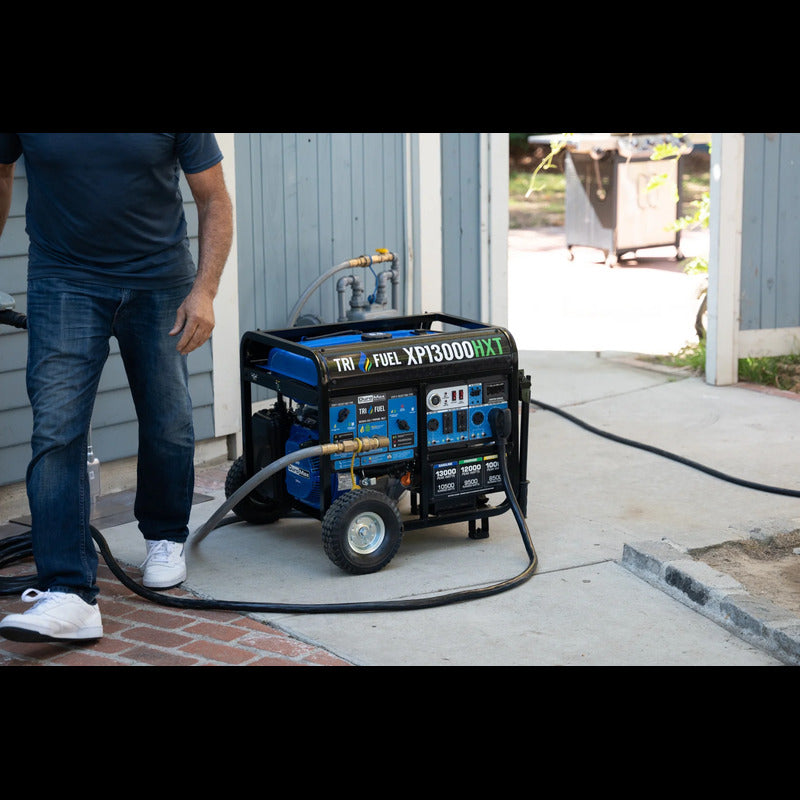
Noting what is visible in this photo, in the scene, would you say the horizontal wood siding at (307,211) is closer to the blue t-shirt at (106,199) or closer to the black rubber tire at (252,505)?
the black rubber tire at (252,505)

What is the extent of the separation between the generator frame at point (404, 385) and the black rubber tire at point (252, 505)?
9 centimetres

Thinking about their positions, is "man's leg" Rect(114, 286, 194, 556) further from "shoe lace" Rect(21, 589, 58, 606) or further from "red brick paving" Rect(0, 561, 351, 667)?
"shoe lace" Rect(21, 589, 58, 606)

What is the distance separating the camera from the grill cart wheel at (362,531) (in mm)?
3812

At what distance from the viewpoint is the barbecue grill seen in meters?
10.4

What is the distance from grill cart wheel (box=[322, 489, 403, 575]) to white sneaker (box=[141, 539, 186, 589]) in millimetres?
465

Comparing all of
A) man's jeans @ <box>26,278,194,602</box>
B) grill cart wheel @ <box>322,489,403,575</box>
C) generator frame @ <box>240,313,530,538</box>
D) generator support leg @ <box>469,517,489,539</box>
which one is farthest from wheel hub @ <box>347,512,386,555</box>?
man's jeans @ <box>26,278,194,602</box>

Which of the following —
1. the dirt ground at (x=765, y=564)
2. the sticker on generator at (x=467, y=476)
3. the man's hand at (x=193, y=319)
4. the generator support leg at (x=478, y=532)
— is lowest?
the dirt ground at (x=765, y=564)

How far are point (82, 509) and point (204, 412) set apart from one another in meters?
1.88

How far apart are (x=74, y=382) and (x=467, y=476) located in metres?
1.42

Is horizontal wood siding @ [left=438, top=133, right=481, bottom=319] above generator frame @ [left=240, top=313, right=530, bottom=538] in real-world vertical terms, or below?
above

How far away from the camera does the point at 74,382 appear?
3338 mm

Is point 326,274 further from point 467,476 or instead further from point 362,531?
point 362,531

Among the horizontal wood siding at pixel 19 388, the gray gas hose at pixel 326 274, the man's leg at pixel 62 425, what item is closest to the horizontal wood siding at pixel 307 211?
the gray gas hose at pixel 326 274

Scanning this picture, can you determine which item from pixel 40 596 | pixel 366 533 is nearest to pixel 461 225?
pixel 366 533
